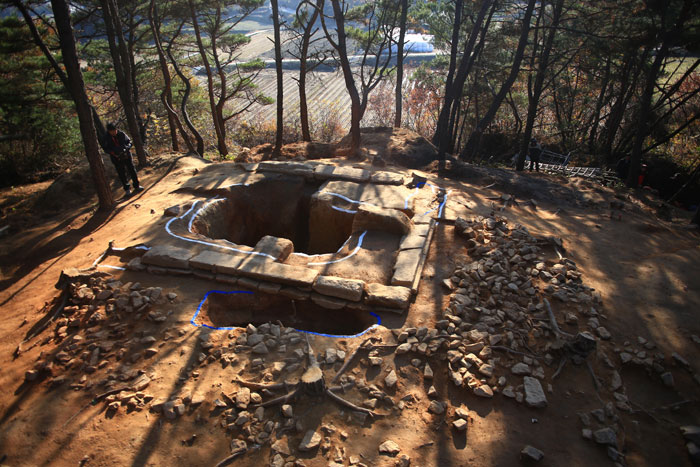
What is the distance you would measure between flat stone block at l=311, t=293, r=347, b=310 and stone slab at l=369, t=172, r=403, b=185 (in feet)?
11.6

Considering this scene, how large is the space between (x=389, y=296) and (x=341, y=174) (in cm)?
391

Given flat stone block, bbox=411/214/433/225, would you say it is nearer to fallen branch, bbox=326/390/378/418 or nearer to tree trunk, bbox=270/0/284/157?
fallen branch, bbox=326/390/378/418

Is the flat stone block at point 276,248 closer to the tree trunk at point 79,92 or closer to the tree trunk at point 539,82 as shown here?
the tree trunk at point 79,92

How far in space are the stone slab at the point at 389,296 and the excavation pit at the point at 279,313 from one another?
0.28 meters

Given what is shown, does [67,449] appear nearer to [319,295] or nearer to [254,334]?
[254,334]

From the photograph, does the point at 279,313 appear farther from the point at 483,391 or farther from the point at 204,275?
the point at 483,391

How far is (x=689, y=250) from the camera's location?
538 cm

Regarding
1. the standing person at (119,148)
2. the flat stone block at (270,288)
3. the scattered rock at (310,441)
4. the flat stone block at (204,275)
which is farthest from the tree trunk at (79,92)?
the scattered rock at (310,441)

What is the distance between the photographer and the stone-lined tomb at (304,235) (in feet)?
15.3

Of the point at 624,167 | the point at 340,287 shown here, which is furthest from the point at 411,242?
the point at 624,167

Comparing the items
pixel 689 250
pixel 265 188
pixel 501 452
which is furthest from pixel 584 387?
pixel 265 188

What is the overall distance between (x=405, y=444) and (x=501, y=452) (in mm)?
742

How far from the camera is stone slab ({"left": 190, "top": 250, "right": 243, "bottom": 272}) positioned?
481 cm

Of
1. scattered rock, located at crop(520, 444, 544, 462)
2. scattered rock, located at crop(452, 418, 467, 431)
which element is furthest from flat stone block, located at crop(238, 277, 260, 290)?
scattered rock, located at crop(520, 444, 544, 462)
